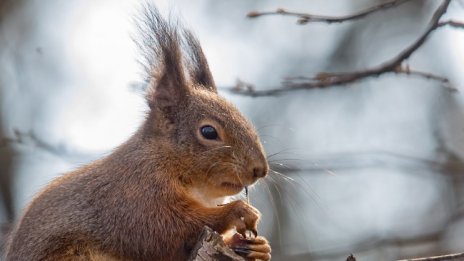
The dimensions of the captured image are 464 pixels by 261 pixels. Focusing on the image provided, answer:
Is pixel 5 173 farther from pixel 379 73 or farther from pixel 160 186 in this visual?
Answer: pixel 379 73

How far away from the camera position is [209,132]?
383 cm

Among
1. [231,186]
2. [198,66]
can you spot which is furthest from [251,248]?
[198,66]

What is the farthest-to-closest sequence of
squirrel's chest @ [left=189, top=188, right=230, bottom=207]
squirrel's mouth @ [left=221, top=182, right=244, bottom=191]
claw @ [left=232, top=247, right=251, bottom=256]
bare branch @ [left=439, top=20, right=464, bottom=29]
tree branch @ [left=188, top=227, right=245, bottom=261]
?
squirrel's chest @ [left=189, top=188, right=230, bottom=207] → squirrel's mouth @ [left=221, top=182, right=244, bottom=191] → bare branch @ [left=439, top=20, right=464, bottom=29] → claw @ [left=232, top=247, right=251, bottom=256] → tree branch @ [left=188, top=227, right=245, bottom=261]

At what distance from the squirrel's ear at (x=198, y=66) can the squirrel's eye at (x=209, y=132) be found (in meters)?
0.48

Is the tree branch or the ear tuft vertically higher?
the ear tuft

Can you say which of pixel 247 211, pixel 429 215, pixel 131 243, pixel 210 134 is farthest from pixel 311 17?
pixel 429 215

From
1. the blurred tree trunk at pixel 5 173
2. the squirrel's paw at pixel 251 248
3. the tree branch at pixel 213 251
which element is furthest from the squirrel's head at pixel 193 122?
the blurred tree trunk at pixel 5 173

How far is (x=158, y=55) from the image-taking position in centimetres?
411

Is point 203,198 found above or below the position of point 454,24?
below

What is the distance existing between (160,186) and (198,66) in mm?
849

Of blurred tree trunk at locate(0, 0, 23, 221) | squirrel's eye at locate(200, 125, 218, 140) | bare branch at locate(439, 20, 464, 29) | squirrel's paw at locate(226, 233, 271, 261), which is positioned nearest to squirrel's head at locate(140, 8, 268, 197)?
squirrel's eye at locate(200, 125, 218, 140)

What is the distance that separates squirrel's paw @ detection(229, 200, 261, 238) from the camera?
3.36m

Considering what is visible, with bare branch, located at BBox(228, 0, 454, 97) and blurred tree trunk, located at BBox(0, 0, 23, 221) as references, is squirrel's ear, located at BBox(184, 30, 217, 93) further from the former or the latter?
blurred tree trunk, located at BBox(0, 0, 23, 221)

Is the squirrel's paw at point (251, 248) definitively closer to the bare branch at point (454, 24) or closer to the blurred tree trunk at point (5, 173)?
the bare branch at point (454, 24)
